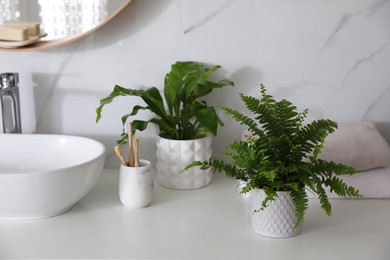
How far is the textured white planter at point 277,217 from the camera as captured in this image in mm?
1194

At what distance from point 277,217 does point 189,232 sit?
197 mm

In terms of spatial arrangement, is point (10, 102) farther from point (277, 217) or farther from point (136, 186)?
point (277, 217)

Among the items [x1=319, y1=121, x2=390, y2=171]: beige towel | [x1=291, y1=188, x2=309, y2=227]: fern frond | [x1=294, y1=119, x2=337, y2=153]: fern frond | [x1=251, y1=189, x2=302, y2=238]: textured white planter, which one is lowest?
[x1=251, y1=189, x2=302, y2=238]: textured white planter

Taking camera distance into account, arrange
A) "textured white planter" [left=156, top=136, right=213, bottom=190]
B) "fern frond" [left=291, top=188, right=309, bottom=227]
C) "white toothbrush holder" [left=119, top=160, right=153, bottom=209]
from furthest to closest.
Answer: "textured white planter" [left=156, top=136, right=213, bottom=190]
"white toothbrush holder" [left=119, top=160, right=153, bottom=209]
"fern frond" [left=291, top=188, right=309, bottom=227]

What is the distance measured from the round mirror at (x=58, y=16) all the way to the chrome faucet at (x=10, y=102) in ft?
0.30

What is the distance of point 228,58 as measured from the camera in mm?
1562

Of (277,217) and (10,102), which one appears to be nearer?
(277,217)

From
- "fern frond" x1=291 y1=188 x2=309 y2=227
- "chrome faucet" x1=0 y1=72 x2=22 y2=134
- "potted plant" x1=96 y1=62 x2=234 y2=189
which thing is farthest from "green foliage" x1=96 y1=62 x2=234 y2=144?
"fern frond" x1=291 y1=188 x2=309 y2=227

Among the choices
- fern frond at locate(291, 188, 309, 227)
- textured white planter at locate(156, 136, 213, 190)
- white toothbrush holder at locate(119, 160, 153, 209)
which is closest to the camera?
fern frond at locate(291, 188, 309, 227)

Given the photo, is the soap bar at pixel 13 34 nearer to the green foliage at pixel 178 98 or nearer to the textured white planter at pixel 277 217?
the green foliage at pixel 178 98

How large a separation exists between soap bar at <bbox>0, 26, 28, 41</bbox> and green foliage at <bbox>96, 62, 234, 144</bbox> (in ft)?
0.98

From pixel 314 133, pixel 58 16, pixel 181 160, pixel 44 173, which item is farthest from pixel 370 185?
pixel 58 16

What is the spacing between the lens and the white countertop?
3.75ft

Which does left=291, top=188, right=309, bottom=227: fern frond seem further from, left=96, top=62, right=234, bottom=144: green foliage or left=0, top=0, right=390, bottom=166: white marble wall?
left=0, top=0, right=390, bottom=166: white marble wall
